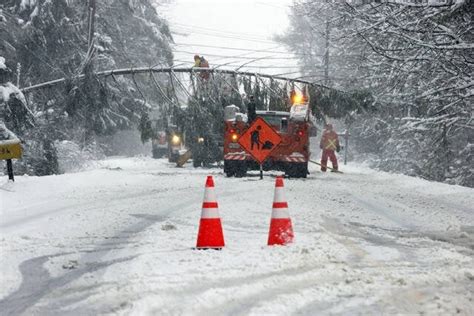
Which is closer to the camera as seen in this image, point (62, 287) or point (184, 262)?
point (62, 287)

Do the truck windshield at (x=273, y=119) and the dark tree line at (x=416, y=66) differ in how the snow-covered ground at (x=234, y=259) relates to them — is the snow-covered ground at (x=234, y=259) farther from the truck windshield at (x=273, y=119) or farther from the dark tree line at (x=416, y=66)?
the truck windshield at (x=273, y=119)

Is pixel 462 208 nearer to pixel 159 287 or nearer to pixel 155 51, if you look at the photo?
pixel 159 287

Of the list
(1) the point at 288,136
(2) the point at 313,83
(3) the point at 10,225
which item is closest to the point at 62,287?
(3) the point at 10,225

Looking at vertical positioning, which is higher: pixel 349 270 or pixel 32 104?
pixel 32 104

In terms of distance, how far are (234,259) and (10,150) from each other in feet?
24.4

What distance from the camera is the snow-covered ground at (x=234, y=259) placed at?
388 cm

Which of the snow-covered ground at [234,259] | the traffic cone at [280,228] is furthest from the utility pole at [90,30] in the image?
the traffic cone at [280,228]

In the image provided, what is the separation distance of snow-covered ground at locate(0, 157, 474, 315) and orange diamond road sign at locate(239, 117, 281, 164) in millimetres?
1938

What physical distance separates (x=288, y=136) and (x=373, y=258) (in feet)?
34.8

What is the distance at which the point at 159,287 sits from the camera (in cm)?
419

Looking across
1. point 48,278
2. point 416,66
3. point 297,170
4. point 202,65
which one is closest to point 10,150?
point 48,278

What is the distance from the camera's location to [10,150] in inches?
438

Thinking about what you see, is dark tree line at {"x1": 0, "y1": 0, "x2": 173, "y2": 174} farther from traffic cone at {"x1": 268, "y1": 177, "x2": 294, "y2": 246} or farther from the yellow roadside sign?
traffic cone at {"x1": 268, "y1": 177, "x2": 294, "y2": 246}

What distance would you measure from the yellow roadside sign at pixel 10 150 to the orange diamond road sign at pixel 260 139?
4408 millimetres
